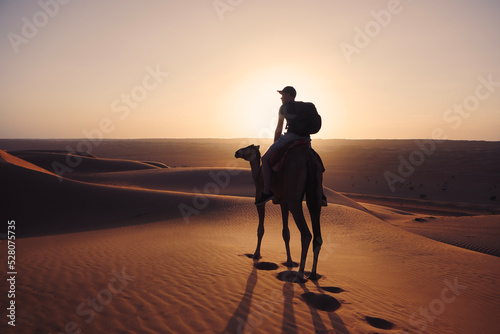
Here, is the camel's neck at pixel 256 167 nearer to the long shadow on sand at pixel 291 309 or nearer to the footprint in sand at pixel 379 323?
the long shadow on sand at pixel 291 309

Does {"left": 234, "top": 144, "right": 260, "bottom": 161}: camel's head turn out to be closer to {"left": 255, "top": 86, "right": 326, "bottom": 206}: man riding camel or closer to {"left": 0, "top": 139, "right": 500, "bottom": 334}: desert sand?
{"left": 255, "top": 86, "right": 326, "bottom": 206}: man riding camel

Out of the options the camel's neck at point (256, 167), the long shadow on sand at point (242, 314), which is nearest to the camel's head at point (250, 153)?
the camel's neck at point (256, 167)

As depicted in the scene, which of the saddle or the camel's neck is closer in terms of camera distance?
the saddle

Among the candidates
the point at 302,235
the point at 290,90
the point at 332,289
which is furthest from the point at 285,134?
the point at 332,289

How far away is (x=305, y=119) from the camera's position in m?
6.59

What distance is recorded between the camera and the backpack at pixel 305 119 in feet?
21.6

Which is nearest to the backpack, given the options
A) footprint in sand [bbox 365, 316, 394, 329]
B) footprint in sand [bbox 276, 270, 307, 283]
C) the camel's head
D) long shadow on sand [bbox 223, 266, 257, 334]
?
the camel's head

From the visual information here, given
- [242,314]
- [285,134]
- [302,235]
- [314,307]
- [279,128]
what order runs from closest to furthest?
[242,314]
[314,307]
[302,235]
[285,134]
[279,128]

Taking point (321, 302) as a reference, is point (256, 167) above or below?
above

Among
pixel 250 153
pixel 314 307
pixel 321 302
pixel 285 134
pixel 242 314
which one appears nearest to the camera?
pixel 242 314

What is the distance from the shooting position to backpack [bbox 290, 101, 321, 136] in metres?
6.57

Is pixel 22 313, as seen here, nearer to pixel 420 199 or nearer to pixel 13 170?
pixel 13 170

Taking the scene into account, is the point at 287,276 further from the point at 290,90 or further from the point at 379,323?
the point at 290,90

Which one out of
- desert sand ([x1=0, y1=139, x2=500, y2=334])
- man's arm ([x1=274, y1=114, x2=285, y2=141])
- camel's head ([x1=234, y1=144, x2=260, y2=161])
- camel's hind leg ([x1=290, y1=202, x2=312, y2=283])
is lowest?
desert sand ([x1=0, y1=139, x2=500, y2=334])
